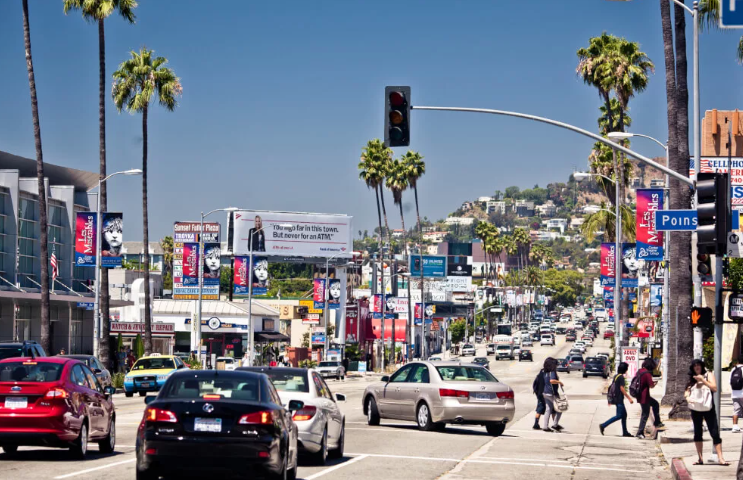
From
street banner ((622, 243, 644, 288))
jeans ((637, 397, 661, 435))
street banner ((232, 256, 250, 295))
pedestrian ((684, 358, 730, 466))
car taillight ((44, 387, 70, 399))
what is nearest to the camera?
car taillight ((44, 387, 70, 399))

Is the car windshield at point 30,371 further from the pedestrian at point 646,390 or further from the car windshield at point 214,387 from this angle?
the pedestrian at point 646,390

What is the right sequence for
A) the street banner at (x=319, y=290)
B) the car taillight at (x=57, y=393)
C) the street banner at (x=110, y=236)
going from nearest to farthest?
the car taillight at (x=57, y=393)
the street banner at (x=110, y=236)
the street banner at (x=319, y=290)

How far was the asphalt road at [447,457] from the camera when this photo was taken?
1611cm

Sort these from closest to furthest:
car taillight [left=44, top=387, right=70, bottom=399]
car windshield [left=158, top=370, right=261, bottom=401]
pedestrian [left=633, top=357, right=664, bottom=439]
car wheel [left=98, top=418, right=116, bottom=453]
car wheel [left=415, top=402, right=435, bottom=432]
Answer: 1. car windshield [left=158, top=370, right=261, bottom=401]
2. car taillight [left=44, top=387, right=70, bottom=399]
3. car wheel [left=98, top=418, right=116, bottom=453]
4. car wheel [left=415, top=402, right=435, bottom=432]
5. pedestrian [left=633, top=357, right=664, bottom=439]

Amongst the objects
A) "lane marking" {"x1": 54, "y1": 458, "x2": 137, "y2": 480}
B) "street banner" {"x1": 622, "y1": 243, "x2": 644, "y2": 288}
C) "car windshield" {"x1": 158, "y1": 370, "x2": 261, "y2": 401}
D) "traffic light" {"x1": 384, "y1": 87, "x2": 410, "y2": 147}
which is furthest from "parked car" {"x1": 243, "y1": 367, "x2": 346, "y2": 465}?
"street banner" {"x1": 622, "y1": 243, "x2": 644, "y2": 288}

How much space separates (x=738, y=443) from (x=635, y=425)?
7935 millimetres

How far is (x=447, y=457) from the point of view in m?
19.5

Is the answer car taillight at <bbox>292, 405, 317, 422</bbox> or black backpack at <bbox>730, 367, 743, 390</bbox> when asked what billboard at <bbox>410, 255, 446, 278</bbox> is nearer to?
black backpack at <bbox>730, 367, 743, 390</bbox>

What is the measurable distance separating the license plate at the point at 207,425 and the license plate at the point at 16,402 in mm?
5030

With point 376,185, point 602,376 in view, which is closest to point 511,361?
point 376,185

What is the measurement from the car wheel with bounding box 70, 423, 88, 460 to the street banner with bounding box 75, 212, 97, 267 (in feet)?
100

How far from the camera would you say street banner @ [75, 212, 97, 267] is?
47250 mm

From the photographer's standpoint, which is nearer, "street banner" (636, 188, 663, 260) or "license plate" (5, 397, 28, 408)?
"license plate" (5, 397, 28, 408)

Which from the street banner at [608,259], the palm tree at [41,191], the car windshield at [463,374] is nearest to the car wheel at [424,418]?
the car windshield at [463,374]
